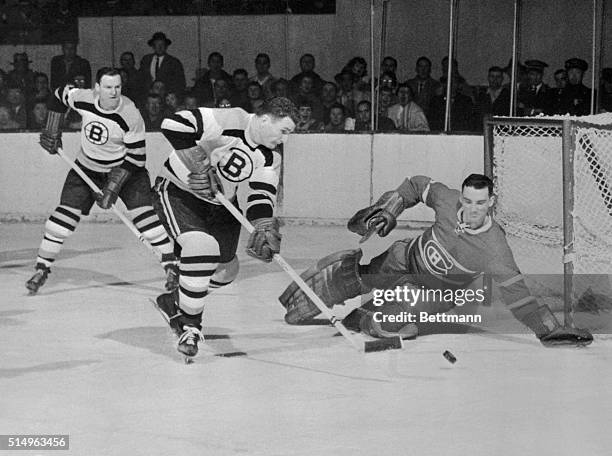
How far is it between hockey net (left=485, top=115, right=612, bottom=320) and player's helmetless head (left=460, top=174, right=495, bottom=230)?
40 centimetres

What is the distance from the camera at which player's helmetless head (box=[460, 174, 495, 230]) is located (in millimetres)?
4938

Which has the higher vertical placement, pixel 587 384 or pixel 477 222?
pixel 477 222

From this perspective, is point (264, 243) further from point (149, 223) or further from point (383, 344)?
point (149, 223)

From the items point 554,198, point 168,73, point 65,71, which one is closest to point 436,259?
point 554,198

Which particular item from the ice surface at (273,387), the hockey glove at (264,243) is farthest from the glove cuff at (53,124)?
the hockey glove at (264,243)

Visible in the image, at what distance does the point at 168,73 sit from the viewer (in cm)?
941

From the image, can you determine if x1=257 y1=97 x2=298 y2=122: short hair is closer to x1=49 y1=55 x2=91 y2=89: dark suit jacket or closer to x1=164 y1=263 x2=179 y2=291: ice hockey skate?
x1=164 y1=263 x2=179 y2=291: ice hockey skate

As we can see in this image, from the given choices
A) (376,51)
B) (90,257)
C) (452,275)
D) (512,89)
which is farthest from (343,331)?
(376,51)

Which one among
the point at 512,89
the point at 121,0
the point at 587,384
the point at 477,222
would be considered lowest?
the point at 587,384

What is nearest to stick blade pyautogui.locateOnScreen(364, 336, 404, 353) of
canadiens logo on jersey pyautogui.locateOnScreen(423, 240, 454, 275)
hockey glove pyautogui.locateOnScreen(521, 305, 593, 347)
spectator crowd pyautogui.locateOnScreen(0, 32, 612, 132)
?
canadiens logo on jersey pyautogui.locateOnScreen(423, 240, 454, 275)

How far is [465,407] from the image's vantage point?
412 cm

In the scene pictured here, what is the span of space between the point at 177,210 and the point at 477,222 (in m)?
1.15

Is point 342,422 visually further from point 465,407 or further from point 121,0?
point 121,0

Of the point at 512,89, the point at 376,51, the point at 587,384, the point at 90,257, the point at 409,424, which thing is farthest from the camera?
the point at 376,51
